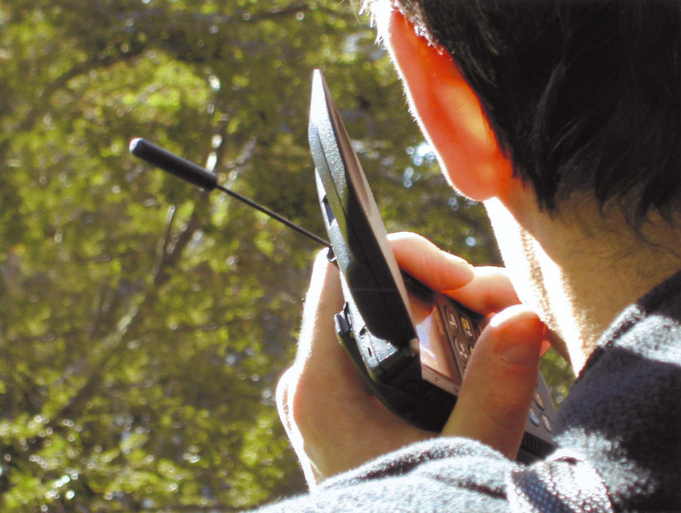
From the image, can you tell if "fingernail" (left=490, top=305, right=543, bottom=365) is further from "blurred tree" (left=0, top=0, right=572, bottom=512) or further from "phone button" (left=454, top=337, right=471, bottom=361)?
"blurred tree" (left=0, top=0, right=572, bottom=512)

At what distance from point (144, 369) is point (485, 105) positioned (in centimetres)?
373

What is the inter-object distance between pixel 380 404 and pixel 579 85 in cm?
57

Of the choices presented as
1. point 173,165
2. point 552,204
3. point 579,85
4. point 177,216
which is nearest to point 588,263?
point 552,204

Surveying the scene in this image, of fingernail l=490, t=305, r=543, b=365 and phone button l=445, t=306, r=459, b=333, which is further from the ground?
fingernail l=490, t=305, r=543, b=365

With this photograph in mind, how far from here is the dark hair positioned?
701 millimetres

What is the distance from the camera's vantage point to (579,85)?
28.8 inches

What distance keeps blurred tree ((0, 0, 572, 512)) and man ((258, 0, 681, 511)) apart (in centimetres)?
264

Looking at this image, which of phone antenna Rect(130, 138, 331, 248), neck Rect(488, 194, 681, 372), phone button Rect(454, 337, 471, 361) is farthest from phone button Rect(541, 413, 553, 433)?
phone antenna Rect(130, 138, 331, 248)

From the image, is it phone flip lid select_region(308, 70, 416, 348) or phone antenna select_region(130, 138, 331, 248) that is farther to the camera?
phone antenna select_region(130, 138, 331, 248)

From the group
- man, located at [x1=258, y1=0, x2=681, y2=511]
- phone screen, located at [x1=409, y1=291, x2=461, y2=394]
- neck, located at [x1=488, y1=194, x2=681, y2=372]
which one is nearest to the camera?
man, located at [x1=258, y1=0, x2=681, y2=511]

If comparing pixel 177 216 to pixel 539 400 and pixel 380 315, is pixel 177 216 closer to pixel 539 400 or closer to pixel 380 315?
Result: pixel 539 400

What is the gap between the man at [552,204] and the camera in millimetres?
509

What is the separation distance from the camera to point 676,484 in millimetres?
456

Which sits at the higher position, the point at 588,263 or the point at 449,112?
the point at 449,112
